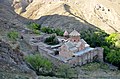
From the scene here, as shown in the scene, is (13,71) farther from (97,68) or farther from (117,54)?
(117,54)

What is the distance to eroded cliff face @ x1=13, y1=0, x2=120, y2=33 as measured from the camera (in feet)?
359

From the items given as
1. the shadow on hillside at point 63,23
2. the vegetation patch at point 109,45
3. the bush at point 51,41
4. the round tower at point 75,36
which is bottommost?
A: the shadow on hillside at point 63,23

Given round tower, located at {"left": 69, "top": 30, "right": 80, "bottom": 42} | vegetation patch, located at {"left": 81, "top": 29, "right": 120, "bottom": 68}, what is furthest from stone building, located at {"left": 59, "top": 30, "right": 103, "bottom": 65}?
vegetation patch, located at {"left": 81, "top": 29, "right": 120, "bottom": 68}

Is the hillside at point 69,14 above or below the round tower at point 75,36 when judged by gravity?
below

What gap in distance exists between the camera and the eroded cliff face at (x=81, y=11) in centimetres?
10944

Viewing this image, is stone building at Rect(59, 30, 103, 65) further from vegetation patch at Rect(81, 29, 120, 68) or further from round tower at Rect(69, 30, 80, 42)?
vegetation patch at Rect(81, 29, 120, 68)

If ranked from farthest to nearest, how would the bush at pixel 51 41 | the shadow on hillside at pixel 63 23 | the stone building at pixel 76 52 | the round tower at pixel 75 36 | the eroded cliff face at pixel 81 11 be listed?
the eroded cliff face at pixel 81 11 < the shadow on hillside at pixel 63 23 < the bush at pixel 51 41 < the round tower at pixel 75 36 < the stone building at pixel 76 52

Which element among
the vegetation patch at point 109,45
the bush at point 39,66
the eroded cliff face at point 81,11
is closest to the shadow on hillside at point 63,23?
the eroded cliff face at point 81,11

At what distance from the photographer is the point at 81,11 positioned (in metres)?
125

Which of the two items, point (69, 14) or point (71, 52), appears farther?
point (69, 14)

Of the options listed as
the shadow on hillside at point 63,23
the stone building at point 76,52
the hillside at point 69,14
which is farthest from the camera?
the hillside at point 69,14

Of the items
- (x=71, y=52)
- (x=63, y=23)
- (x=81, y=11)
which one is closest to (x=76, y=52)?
(x=71, y=52)

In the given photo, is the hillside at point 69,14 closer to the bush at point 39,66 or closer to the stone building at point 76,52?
the stone building at point 76,52

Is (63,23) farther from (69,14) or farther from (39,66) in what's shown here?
(39,66)
